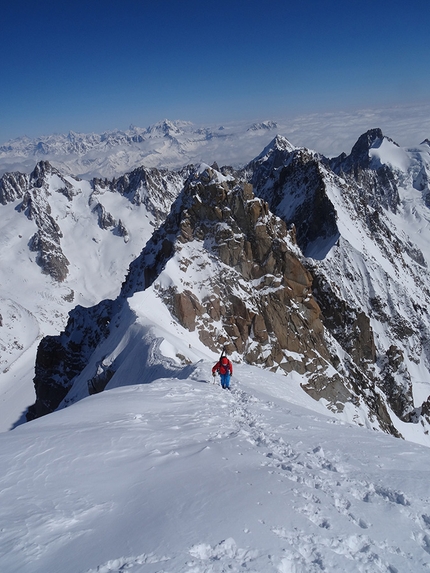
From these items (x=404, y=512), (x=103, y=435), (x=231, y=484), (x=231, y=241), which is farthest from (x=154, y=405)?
(x=231, y=241)

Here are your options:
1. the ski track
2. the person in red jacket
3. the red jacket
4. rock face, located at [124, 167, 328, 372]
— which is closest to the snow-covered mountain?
the ski track

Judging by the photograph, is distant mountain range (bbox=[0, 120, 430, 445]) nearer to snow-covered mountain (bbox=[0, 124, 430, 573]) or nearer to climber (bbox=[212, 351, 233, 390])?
snow-covered mountain (bbox=[0, 124, 430, 573])

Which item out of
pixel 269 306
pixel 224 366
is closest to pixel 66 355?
pixel 269 306

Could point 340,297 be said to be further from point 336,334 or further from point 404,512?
point 404,512

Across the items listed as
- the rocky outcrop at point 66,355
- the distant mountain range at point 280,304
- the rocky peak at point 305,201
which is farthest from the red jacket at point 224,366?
the rocky peak at point 305,201

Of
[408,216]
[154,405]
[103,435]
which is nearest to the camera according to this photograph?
[103,435]

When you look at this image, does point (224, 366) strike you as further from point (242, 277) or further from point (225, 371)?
point (242, 277)
